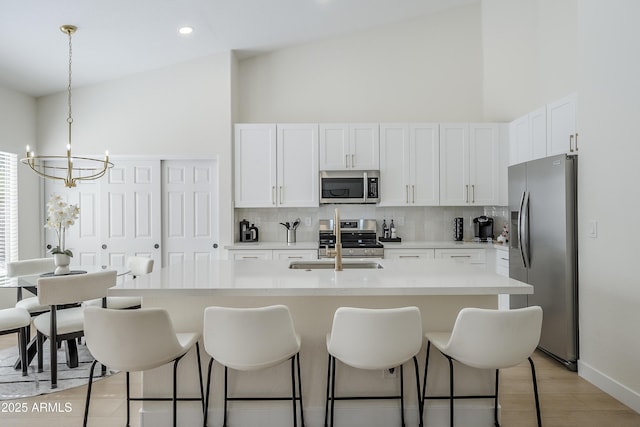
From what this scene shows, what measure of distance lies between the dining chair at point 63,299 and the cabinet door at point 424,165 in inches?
130

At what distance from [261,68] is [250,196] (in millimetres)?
1657

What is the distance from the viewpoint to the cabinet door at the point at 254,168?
191 inches

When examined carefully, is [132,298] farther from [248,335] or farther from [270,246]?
[248,335]

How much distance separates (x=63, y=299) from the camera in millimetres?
2889

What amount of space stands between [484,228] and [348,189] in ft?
5.74

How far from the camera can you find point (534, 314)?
1944 mm

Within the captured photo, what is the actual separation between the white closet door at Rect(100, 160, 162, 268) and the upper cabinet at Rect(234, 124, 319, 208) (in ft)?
3.41

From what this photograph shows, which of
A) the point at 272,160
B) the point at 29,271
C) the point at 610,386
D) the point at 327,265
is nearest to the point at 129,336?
the point at 327,265

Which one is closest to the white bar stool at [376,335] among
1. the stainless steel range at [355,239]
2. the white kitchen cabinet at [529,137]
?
the stainless steel range at [355,239]

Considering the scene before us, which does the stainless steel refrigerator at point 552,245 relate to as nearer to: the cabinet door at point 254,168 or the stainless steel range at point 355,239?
the stainless steel range at point 355,239

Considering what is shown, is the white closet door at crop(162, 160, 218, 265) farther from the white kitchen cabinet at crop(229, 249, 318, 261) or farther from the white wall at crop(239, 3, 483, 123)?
the white wall at crop(239, 3, 483, 123)

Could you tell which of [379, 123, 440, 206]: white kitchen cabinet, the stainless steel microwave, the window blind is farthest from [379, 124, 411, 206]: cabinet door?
the window blind

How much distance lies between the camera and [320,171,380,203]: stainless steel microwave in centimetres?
481

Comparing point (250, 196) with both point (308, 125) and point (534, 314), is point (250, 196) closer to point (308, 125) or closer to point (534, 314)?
point (308, 125)
